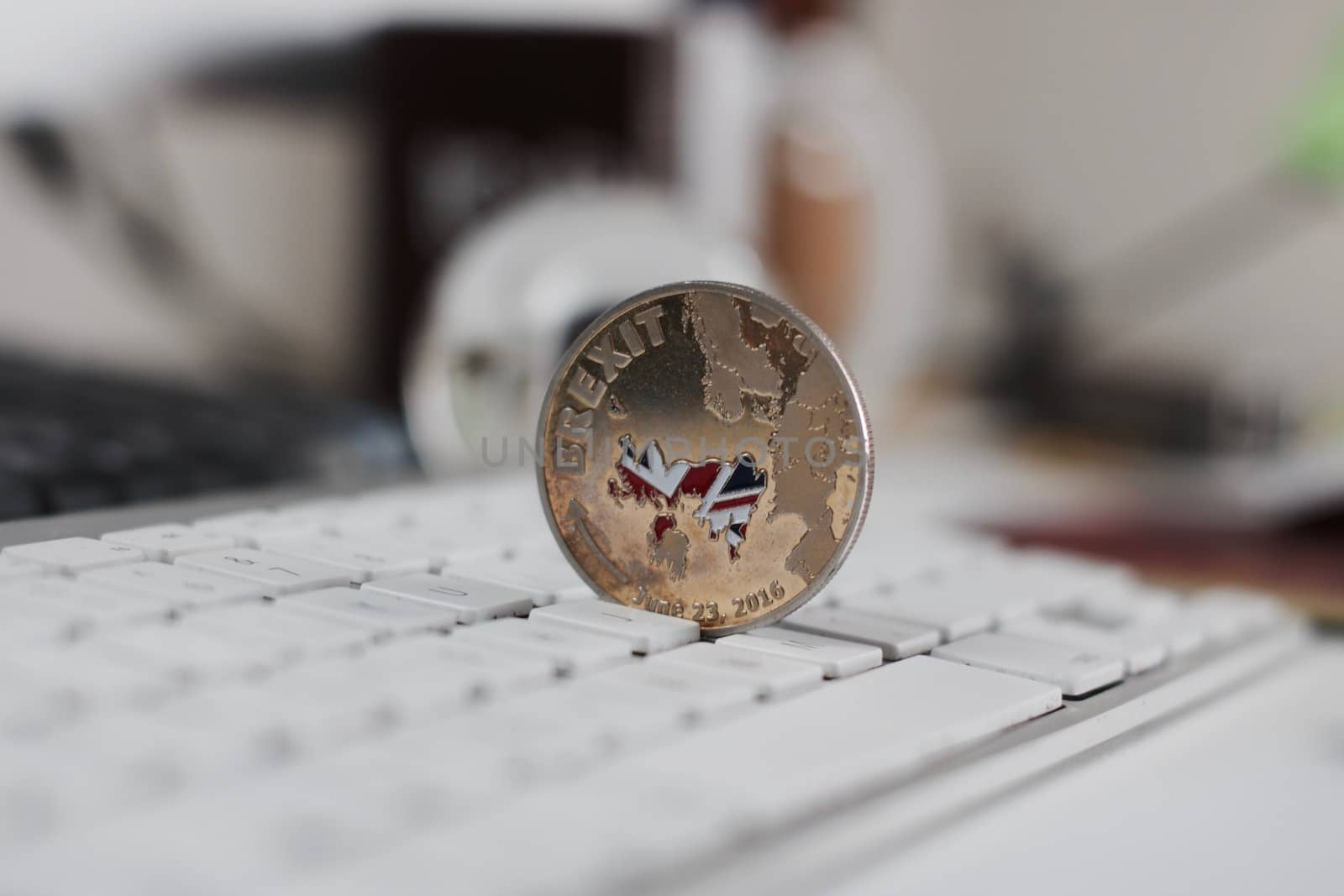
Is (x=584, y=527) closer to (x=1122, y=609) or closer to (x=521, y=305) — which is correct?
(x=1122, y=609)

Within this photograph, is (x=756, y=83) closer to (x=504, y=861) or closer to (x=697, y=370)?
(x=697, y=370)

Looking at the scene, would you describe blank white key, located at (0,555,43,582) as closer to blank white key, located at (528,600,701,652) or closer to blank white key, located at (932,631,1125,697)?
blank white key, located at (528,600,701,652)

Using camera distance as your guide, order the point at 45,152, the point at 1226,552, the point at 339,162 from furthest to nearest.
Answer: the point at 339,162 < the point at 45,152 < the point at 1226,552

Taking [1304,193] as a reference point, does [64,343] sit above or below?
below

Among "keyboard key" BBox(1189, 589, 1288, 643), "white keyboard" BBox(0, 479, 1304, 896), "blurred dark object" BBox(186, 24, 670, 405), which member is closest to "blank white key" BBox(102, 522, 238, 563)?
"white keyboard" BBox(0, 479, 1304, 896)

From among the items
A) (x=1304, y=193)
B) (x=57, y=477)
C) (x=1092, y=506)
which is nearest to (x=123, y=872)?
(x=57, y=477)

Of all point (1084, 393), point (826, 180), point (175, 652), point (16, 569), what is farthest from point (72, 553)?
point (1084, 393)
